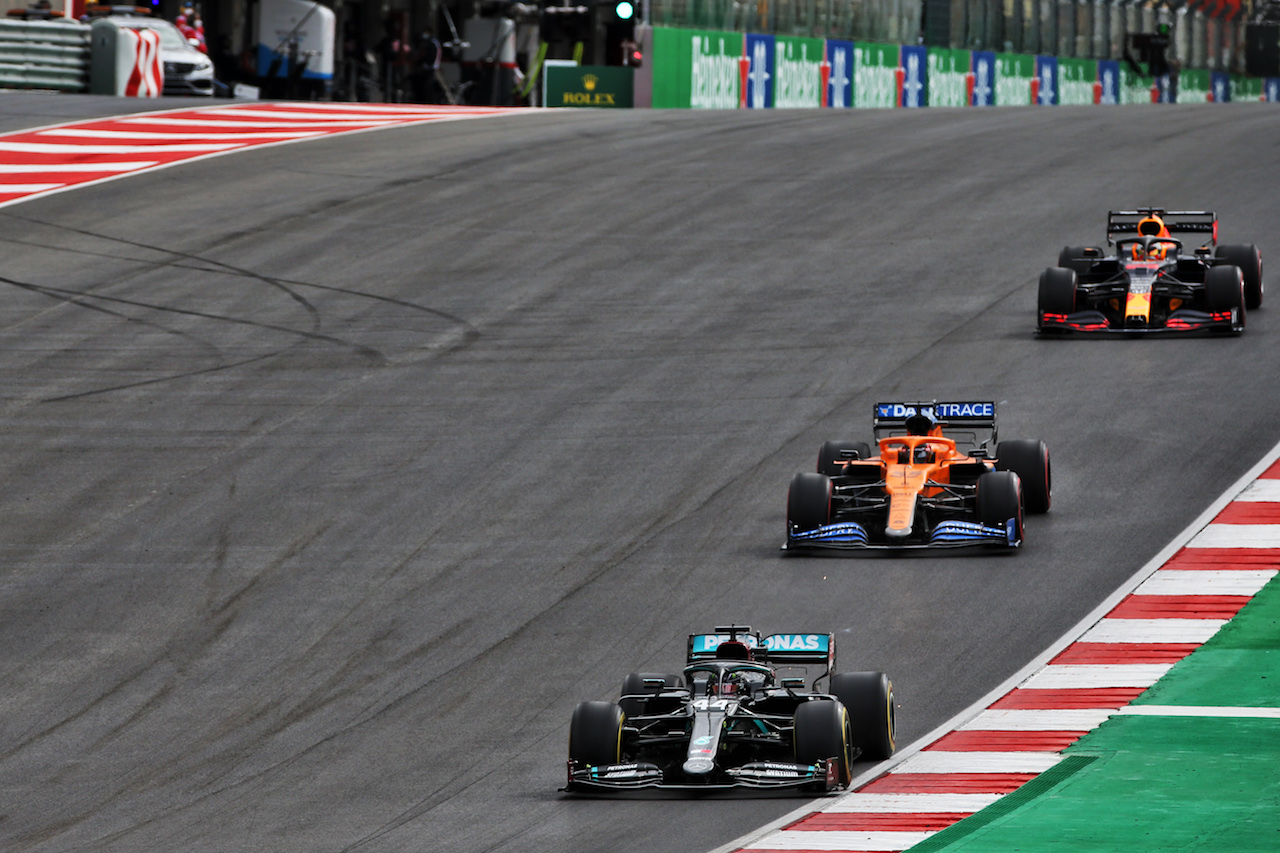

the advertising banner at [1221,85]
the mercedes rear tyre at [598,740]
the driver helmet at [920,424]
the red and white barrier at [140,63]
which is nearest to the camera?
the mercedes rear tyre at [598,740]

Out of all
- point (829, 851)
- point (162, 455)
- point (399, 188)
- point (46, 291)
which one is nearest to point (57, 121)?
point (399, 188)

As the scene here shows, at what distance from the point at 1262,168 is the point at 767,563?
661 inches

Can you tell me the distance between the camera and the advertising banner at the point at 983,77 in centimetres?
6125

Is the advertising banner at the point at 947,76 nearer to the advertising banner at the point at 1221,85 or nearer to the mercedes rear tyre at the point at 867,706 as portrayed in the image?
the advertising banner at the point at 1221,85

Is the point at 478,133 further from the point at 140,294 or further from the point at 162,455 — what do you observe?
the point at 162,455

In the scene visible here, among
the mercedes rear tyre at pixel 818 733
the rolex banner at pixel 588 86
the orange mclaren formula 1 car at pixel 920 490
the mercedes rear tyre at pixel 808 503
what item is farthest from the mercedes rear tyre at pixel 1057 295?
the rolex banner at pixel 588 86

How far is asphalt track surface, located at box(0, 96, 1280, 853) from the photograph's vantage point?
452 inches

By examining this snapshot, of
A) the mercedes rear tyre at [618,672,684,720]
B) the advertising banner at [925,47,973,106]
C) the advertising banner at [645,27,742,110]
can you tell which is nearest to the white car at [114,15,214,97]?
the advertising banner at [645,27,742,110]

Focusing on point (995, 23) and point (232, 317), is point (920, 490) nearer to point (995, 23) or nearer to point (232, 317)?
point (232, 317)

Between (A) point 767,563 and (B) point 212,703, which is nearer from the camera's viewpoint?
(B) point 212,703

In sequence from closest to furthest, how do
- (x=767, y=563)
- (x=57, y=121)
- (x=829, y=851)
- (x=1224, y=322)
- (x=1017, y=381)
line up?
(x=829, y=851) → (x=767, y=563) → (x=1017, y=381) → (x=1224, y=322) → (x=57, y=121)

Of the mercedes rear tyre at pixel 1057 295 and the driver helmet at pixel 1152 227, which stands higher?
the driver helmet at pixel 1152 227

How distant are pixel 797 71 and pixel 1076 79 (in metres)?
18.3

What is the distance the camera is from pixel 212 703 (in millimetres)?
12320
